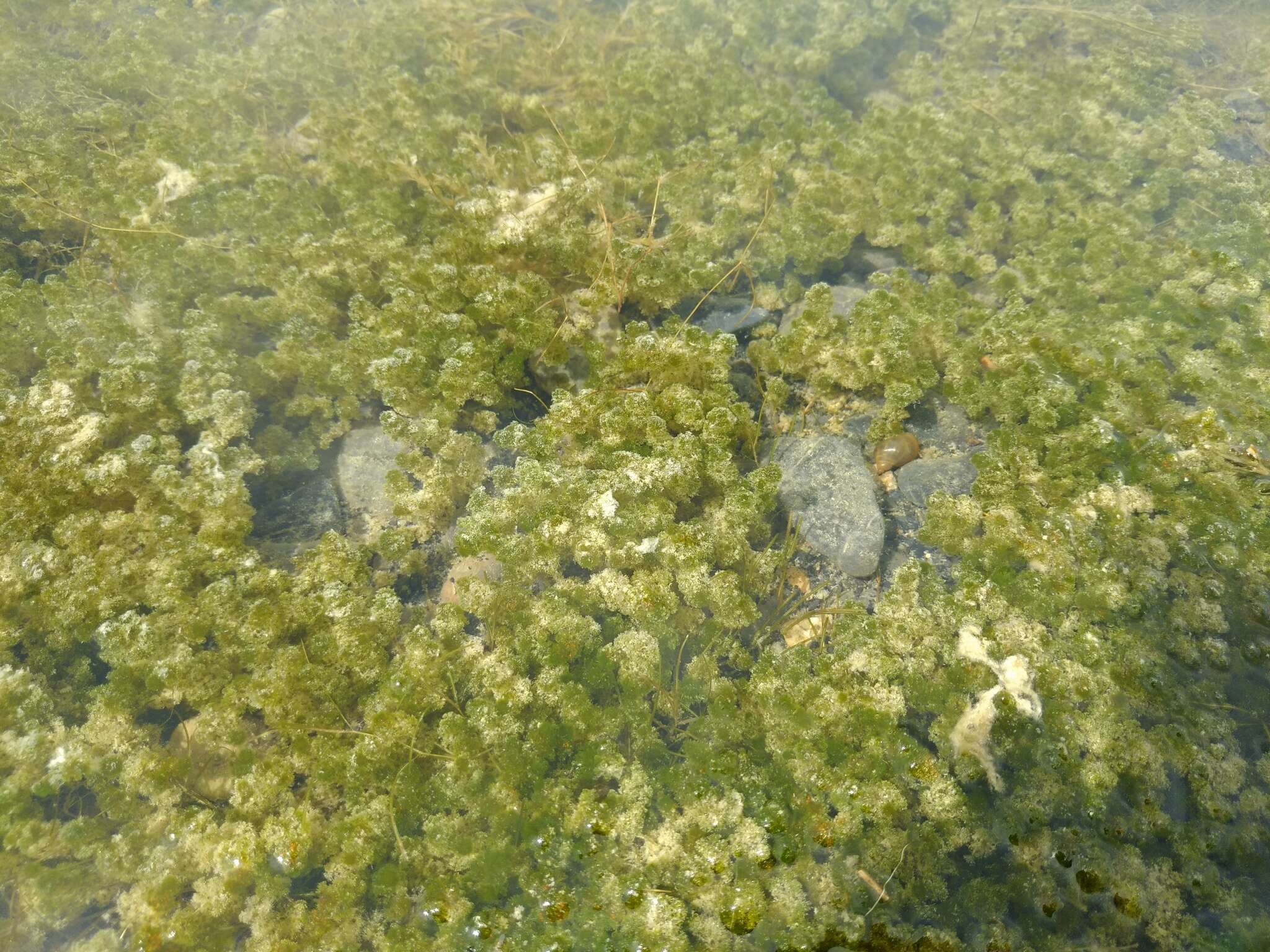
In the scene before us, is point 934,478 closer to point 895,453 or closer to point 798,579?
point 895,453

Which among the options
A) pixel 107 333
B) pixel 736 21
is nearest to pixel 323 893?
pixel 107 333

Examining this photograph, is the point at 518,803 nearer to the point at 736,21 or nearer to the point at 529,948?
the point at 529,948

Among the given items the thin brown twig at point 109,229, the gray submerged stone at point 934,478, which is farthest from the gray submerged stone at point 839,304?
the thin brown twig at point 109,229

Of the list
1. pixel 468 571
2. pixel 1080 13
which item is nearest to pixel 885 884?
pixel 468 571

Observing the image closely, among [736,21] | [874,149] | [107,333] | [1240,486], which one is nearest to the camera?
[1240,486]

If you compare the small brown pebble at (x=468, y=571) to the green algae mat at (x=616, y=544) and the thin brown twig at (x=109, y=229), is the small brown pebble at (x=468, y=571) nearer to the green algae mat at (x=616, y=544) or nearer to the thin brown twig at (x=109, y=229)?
the green algae mat at (x=616, y=544)

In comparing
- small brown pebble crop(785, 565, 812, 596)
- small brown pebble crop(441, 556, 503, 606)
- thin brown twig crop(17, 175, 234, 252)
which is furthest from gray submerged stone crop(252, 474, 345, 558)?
small brown pebble crop(785, 565, 812, 596)

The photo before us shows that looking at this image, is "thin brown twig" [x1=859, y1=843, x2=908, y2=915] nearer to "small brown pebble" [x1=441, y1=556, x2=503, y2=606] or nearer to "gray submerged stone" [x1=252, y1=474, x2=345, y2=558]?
"small brown pebble" [x1=441, y1=556, x2=503, y2=606]
